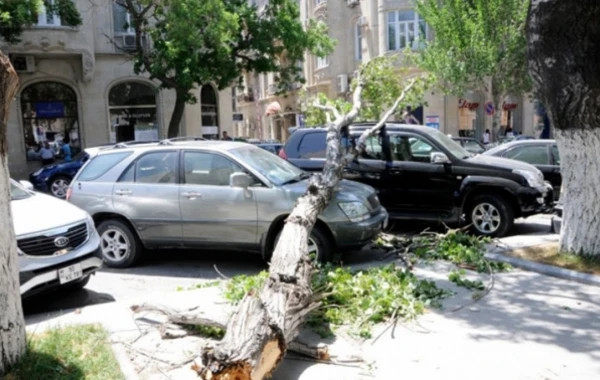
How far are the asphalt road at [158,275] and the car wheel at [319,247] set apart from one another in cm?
75

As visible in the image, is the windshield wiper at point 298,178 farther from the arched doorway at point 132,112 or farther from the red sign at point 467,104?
the red sign at point 467,104

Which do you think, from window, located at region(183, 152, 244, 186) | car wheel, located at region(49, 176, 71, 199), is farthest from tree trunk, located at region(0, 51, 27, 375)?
car wheel, located at region(49, 176, 71, 199)

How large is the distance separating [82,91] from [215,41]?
29.2ft

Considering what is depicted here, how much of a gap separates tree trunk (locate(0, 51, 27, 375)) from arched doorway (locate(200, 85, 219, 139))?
889 inches

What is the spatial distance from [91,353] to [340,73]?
94.7 feet

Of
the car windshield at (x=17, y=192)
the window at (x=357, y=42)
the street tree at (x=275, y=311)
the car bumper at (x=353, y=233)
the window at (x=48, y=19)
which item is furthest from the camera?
the window at (x=357, y=42)

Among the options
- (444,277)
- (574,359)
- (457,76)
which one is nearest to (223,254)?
(444,277)

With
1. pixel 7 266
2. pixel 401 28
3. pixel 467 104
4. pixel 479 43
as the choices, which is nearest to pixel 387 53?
pixel 401 28

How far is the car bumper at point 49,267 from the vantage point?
570 centimetres

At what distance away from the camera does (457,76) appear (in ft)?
70.2

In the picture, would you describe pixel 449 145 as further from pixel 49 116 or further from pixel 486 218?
pixel 49 116

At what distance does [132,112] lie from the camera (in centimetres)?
2472

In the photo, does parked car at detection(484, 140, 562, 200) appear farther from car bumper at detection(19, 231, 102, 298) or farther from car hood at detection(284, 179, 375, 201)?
car bumper at detection(19, 231, 102, 298)

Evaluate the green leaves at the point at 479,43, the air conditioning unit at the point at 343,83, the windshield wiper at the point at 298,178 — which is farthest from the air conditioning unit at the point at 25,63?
the windshield wiper at the point at 298,178
